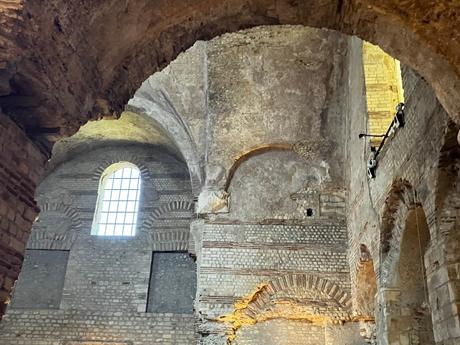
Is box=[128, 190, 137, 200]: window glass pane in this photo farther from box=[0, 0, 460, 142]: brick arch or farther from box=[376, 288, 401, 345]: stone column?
box=[0, 0, 460, 142]: brick arch

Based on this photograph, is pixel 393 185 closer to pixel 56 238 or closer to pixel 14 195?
pixel 14 195

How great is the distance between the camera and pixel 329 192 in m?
9.63

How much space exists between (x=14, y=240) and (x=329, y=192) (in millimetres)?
6981

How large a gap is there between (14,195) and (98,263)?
8340 mm

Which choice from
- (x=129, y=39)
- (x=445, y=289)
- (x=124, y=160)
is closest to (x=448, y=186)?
A: (x=445, y=289)

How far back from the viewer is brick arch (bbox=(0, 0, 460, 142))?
333cm

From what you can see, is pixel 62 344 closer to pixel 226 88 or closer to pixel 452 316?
pixel 226 88

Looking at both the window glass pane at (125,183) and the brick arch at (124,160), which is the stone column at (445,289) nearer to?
the brick arch at (124,160)

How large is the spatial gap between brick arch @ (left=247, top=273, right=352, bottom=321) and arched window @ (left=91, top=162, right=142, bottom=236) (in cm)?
432

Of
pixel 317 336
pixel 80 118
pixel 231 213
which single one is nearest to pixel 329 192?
pixel 231 213

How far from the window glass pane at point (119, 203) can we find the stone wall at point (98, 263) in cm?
26

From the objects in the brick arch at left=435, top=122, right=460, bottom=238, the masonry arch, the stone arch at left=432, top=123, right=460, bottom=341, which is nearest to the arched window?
the masonry arch

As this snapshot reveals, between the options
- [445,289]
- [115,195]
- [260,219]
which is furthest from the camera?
[115,195]

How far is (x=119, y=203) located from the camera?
41.0 feet
